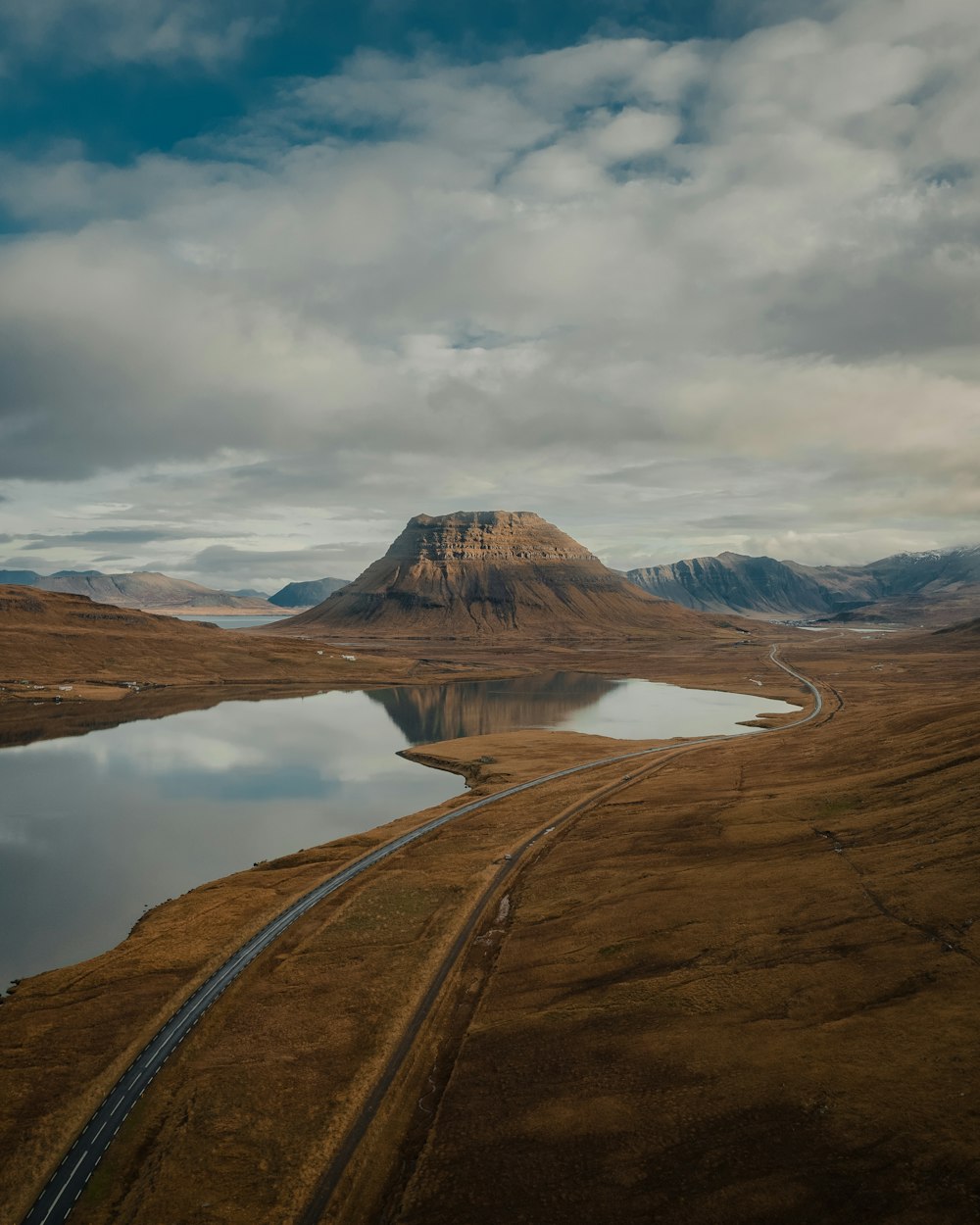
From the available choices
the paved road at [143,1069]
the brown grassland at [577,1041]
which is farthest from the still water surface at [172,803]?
the paved road at [143,1069]

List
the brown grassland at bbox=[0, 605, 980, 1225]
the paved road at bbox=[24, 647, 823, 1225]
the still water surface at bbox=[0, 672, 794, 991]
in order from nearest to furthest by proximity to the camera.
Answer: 1. the brown grassland at bbox=[0, 605, 980, 1225]
2. the paved road at bbox=[24, 647, 823, 1225]
3. the still water surface at bbox=[0, 672, 794, 991]

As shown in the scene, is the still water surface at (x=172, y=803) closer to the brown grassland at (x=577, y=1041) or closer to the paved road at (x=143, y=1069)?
the brown grassland at (x=577, y=1041)

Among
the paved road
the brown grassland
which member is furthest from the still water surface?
the paved road

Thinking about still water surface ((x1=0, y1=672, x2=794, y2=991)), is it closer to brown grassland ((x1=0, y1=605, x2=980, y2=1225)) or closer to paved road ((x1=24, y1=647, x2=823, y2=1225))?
brown grassland ((x1=0, y1=605, x2=980, y2=1225))

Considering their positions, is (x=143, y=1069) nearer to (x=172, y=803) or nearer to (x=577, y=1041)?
(x=577, y=1041)

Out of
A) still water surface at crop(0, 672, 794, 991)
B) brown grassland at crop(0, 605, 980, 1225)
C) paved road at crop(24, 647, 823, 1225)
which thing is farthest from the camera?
still water surface at crop(0, 672, 794, 991)

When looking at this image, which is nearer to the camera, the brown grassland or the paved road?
the brown grassland
